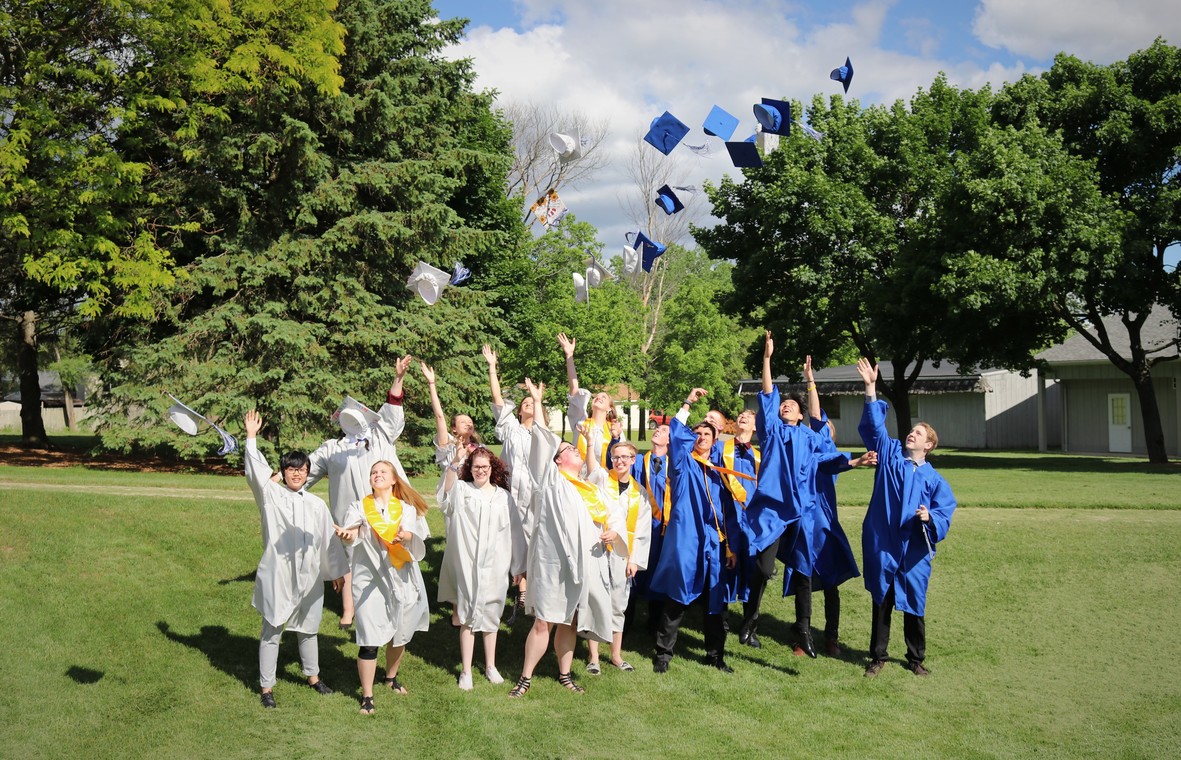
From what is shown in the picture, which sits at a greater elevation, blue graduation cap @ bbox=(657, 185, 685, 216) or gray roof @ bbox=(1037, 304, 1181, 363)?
blue graduation cap @ bbox=(657, 185, 685, 216)

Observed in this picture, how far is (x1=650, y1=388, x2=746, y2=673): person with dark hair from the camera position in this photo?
8023 mm

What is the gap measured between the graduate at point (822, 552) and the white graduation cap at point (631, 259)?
590cm

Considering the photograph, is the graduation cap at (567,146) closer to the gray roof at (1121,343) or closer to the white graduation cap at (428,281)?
the white graduation cap at (428,281)

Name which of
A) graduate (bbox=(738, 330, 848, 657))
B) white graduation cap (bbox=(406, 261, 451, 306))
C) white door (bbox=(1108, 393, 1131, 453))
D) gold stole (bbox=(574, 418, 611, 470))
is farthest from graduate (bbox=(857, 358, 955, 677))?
white door (bbox=(1108, 393, 1131, 453))

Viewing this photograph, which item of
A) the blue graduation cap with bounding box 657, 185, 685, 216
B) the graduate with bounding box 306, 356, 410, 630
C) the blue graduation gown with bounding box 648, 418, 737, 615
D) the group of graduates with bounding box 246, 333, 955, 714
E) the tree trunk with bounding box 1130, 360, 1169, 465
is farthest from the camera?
the tree trunk with bounding box 1130, 360, 1169, 465

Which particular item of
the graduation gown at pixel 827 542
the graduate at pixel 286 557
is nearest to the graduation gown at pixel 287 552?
the graduate at pixel 286 557

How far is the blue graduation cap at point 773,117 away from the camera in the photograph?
507 inches

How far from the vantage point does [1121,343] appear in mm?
35812

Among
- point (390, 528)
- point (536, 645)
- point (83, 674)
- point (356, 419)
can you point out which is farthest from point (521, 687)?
point (83, 674)

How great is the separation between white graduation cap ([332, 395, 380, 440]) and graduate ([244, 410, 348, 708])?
3.93 ft

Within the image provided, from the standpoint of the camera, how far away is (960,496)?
16750 mm

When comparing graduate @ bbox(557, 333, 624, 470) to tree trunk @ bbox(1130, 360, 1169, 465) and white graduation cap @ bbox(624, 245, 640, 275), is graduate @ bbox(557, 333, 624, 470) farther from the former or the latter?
tree trunk @ bbox(1130, 360, 1169, 465)

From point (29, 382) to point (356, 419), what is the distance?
941 inches

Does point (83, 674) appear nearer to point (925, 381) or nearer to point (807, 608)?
point (807, 608)
